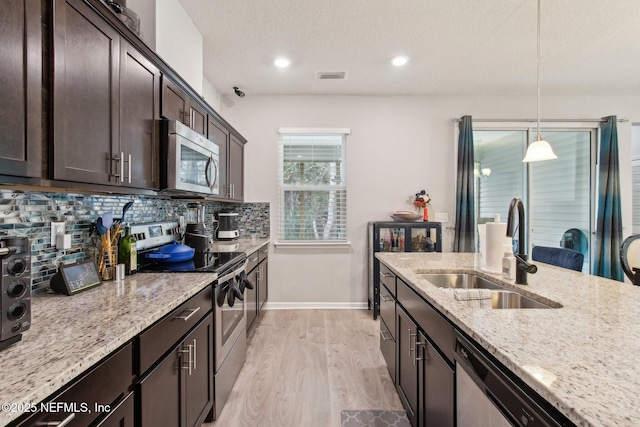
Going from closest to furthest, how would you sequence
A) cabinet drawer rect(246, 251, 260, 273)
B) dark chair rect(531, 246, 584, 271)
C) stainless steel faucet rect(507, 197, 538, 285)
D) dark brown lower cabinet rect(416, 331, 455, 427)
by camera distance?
dark brown lower cabinet rect(416, 331, 455, 427), stainless steel faucet rect(507, 197, 538, 285), dark chair rect(531, 246, 584, 271), cabinet drawer rect(246, 251, 260, 273)

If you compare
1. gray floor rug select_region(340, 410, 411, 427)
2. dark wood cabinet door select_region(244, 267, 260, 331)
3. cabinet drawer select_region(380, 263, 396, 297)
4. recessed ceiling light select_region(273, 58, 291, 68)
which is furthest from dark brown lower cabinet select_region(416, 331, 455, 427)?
recessed ceiling light select_region(273, 58, 291, 68)

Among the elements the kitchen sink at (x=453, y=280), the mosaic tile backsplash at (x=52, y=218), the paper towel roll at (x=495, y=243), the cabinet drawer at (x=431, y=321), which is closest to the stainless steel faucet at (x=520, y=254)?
the paper towel roll at (x=495, y=243)

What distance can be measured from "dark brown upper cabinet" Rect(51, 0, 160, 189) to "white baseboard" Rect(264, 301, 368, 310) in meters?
2.46

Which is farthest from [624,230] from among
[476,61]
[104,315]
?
[104,315]

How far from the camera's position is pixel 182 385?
4.11ft

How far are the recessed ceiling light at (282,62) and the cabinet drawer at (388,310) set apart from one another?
235 centimetres

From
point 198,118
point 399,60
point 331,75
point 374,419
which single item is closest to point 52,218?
point 198,118

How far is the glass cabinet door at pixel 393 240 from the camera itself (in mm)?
3471

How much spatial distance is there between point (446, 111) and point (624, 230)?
2698mm

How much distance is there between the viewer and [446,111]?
145 inches

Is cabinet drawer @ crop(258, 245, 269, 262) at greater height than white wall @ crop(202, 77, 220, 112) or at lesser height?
lesser

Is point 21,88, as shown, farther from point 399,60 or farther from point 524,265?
point 399,60

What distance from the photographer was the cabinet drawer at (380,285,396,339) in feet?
6.12

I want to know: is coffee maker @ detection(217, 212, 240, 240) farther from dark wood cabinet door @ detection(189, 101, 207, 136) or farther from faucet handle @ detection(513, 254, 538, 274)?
faucet handle @ detection(513, 254, 538, 274)
